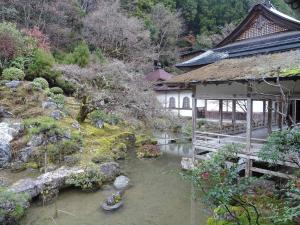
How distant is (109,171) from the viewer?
12.3m

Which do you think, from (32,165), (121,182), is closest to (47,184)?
(32,165)

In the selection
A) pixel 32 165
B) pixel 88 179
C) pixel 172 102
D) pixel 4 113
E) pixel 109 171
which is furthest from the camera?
pixel 172 102

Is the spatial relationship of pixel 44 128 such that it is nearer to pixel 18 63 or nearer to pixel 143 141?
pixel 143 141

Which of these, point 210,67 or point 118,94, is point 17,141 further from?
point 210,67

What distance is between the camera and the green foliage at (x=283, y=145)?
205 inches

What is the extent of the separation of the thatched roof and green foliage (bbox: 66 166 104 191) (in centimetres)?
500

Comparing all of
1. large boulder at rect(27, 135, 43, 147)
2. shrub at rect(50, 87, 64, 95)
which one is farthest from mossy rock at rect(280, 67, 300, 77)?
shrub at rect(50, 87, 64, 95)

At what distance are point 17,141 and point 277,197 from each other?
36.2 ft

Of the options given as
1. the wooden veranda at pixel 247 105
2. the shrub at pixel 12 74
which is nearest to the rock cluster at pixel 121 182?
the wooden veranda at pixel 247 105

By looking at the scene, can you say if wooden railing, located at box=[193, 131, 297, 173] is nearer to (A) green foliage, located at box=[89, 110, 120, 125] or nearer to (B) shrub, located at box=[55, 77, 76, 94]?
(A) green foliage, located at box=[89, 110, 120, 125]

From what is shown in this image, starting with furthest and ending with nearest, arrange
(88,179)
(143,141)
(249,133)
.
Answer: (143,141) < (88,179) < (249,133)

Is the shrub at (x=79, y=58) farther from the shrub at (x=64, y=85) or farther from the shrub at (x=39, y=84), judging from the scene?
the shrub at (x=39, y=84)

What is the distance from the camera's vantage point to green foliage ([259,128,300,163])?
5.20 metres

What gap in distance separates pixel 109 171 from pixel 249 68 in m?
7.17
